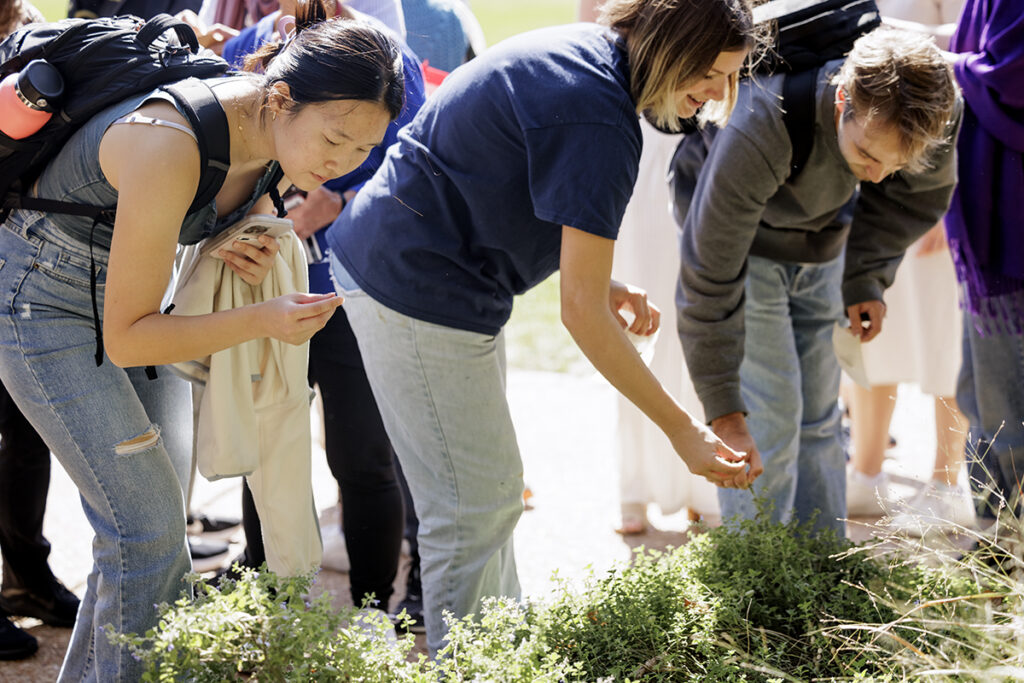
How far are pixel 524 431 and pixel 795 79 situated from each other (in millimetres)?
2655

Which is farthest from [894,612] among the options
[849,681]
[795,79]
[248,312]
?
[248,312]

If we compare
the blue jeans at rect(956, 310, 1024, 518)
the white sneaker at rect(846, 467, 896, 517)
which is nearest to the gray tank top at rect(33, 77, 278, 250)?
the blue jeans at rect(956, 310, 1024, 518)

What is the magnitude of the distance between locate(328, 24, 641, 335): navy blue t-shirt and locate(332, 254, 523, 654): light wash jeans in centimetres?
6

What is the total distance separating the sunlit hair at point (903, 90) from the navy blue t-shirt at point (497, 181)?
745 mm

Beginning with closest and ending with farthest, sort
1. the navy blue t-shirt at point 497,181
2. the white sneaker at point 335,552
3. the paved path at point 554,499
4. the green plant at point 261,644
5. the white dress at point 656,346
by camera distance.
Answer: the green plant at point 261,644 < the navy blue t-shirt at point 497,181 < the paved path at point 554,499 < the white sneaker at point 335,552 < the white dress at point 656,346

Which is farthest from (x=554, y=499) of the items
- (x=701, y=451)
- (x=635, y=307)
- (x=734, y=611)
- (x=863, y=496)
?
(x=701, y=451)

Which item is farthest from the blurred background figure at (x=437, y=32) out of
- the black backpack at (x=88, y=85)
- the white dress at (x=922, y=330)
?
the white dress at (x=922, y=330)

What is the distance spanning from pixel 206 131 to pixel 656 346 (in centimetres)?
221

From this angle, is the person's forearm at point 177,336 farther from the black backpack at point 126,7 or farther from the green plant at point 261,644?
the black backpack at point 126,7

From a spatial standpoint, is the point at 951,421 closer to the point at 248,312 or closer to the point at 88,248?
the point at 248,312

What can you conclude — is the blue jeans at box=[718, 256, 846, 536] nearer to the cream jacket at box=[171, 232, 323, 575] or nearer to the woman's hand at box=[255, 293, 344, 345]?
the cream jacket at box=[171, 232, 323, 575]

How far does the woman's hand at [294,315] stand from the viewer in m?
1.93

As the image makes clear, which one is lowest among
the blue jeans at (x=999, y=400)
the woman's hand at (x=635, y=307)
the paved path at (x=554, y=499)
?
the paved path at (x=554, y=499)

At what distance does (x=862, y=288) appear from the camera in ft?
10.2
